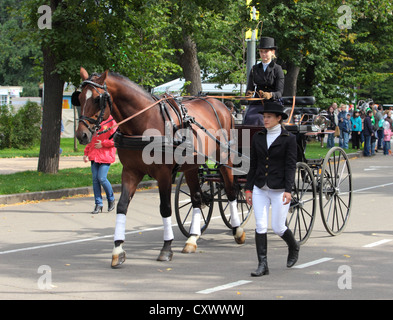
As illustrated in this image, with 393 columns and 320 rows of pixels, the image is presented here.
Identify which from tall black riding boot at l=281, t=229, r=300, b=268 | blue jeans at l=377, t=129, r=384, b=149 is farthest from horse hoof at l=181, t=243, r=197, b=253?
blue jeans at l=377, t=129, r=384, b=149

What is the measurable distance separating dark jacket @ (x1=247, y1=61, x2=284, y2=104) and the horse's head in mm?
2621

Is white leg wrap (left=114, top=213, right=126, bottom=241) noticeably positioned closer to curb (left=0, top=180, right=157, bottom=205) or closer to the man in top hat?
the man in top hat

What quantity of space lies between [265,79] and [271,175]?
7.81 feet

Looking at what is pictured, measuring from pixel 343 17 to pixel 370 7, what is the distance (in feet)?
15.1

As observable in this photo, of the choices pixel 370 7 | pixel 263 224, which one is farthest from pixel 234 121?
pixel 370 7

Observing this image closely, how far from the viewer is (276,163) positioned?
7.32 metres

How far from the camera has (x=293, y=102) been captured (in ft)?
31.9

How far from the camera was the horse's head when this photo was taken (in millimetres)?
7363

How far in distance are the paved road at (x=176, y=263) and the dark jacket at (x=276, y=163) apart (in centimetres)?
105

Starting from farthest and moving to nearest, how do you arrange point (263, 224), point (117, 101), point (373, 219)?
point (373, 219)
point (117, 101)
point (263, 224)

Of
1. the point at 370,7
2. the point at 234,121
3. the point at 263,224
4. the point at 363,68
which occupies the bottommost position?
the point at 263,224

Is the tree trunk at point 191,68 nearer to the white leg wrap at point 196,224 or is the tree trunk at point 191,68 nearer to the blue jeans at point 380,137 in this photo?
the blue jeans at point 380,137
